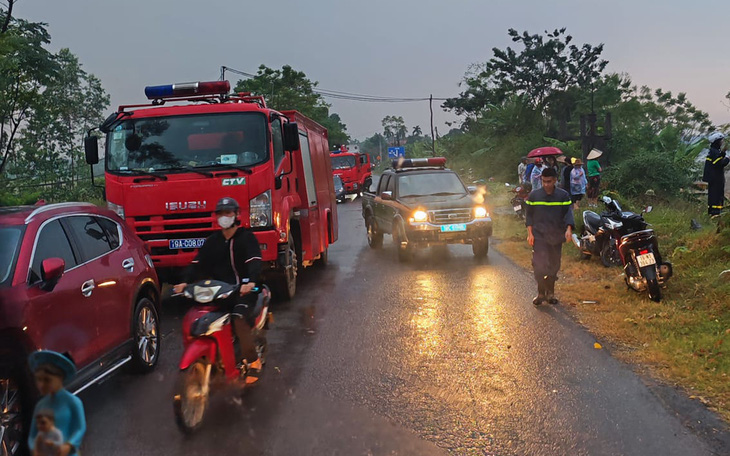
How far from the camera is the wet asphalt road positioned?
4.07 meters

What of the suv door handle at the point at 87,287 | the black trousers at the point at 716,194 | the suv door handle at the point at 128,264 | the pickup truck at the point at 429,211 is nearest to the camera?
the suv door handle at the point at 87,287

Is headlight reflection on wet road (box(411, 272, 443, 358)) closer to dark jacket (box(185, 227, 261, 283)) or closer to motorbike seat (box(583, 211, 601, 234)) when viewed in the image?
dark jacket (box(185, 227, 261, 283))

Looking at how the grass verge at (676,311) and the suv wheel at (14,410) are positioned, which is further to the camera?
the grass verge at (676,311)

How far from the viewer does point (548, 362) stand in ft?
18.8

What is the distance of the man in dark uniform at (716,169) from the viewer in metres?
11.7

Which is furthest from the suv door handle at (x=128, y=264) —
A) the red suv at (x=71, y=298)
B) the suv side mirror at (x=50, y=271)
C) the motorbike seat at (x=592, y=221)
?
the motorbike seat at (x=592, y=221)

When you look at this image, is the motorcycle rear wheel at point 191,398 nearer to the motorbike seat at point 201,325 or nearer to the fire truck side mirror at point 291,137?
the motorbike seat at point 201,325

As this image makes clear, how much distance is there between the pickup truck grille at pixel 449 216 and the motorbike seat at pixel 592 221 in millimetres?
2235

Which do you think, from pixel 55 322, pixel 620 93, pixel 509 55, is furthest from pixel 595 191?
pixel 509 55

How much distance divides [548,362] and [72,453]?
4.23 metres

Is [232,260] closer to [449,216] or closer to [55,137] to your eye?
[449,216]

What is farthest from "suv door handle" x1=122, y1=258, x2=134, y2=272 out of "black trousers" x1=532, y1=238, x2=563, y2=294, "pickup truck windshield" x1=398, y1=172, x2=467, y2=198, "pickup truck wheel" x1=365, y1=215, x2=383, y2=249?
"pickup truck wheel" x1=365, y1=215, x2=383, y2=249

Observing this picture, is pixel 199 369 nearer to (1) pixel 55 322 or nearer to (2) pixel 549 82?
(1) pixel 55 322

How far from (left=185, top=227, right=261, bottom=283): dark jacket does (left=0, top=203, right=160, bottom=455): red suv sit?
716 mm
